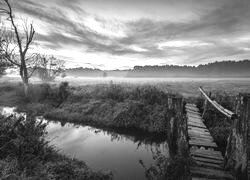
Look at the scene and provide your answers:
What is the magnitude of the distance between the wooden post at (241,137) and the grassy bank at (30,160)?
447 cm

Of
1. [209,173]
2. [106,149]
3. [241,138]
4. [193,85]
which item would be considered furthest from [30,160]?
[193,85]

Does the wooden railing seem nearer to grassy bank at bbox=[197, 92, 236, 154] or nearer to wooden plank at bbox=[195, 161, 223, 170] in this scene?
wooden plank at bbox=[195, 161, 223, 170]

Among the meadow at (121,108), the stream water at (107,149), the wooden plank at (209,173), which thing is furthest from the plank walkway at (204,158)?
the stream water at (107,149)

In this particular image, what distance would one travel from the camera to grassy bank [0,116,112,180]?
5.29 meters

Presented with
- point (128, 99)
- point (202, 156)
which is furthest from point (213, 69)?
point (202, 156)

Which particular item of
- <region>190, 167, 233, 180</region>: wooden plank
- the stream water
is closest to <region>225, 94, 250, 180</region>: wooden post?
<region>190, 167, 233, 180</region>: wooden plank

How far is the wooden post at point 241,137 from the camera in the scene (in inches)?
176

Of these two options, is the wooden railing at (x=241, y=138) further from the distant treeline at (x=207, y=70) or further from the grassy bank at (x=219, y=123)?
the distant treeline at (x=207, y=70)

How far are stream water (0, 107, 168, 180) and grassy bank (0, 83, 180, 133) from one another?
1748mm

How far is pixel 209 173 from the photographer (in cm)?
534

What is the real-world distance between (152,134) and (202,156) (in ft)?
21.0

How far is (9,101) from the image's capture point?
24.3m

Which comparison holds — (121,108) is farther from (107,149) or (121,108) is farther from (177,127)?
(177,127)

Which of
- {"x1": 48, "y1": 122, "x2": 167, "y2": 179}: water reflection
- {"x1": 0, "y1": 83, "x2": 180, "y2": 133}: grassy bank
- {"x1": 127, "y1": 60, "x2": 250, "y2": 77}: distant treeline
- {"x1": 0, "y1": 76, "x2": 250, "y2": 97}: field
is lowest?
{"x1": 48, "y1": 122, "x2": 167, "y2": 179}: water reflection
